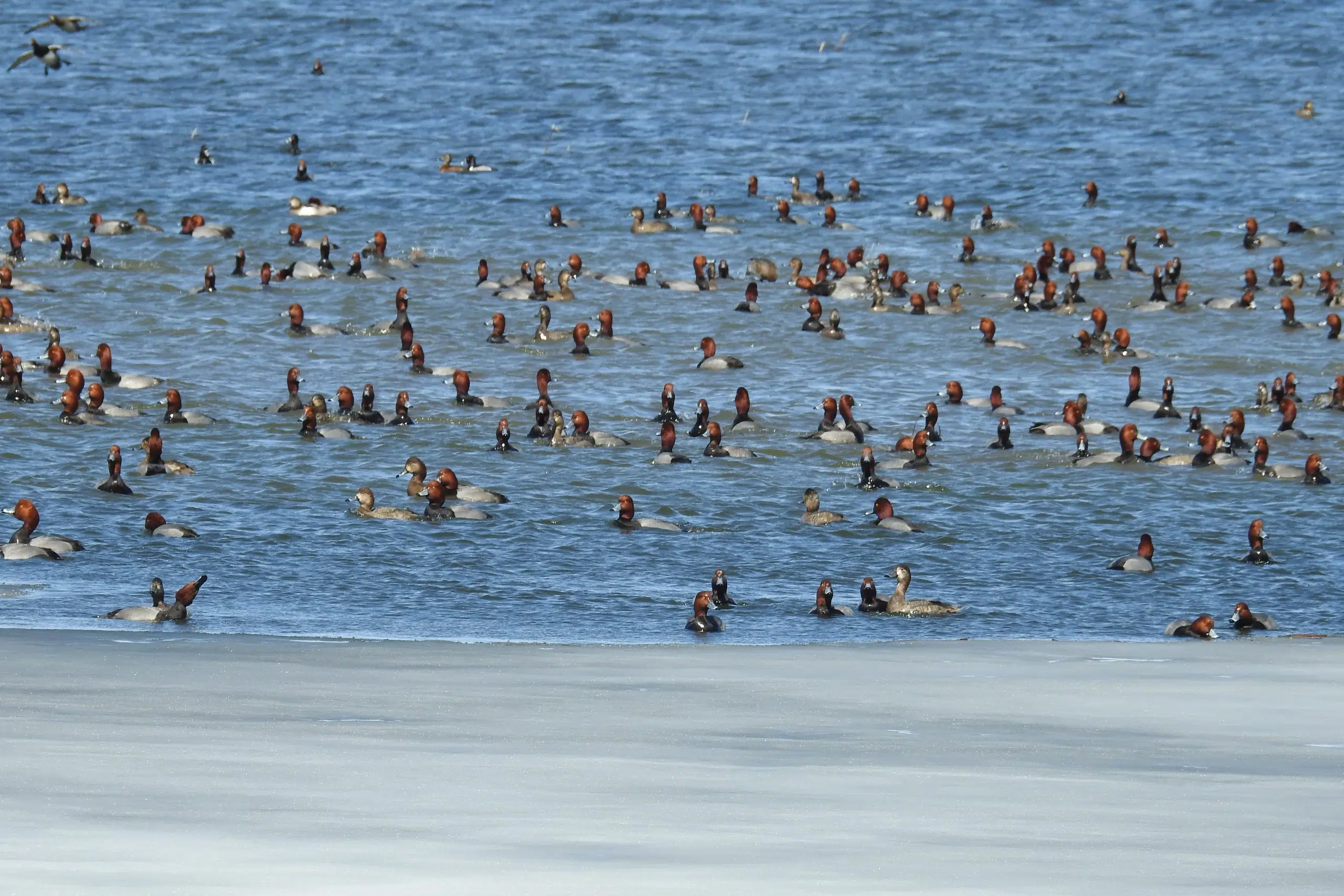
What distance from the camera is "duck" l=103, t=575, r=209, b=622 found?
17.2 meters

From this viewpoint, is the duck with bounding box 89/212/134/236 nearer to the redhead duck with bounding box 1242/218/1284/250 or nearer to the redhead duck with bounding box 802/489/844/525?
the redhead duck with bounding box 1242/218/1284/250

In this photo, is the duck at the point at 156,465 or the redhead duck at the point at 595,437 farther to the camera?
the redhead duck at the point at 595,437

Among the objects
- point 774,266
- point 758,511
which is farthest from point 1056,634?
point 774,266

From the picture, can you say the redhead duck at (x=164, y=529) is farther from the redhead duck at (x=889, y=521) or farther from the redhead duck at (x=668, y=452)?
the redhead duck at (x=889, y=521)

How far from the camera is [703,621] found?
17672 mm

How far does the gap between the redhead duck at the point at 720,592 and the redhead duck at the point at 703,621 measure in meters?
0.76

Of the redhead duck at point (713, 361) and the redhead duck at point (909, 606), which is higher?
the redhead duck at point (713, 361)

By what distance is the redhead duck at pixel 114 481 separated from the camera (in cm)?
2350

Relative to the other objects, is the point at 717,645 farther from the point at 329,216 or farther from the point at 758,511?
the point at 329,216

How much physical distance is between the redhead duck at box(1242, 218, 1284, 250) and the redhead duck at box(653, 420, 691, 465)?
18.2 meters

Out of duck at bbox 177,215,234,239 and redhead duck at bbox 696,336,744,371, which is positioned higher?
duck at bbox 177,215,234,239

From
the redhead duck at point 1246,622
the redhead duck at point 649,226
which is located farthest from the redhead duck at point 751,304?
the redhead duck at point 1246,622

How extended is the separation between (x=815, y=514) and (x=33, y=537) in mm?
7879

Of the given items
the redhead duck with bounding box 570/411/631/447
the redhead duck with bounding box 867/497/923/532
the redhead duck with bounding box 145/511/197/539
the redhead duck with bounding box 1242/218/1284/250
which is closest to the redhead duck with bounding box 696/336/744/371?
the redhead duck with bounding box 570/411/631/447
